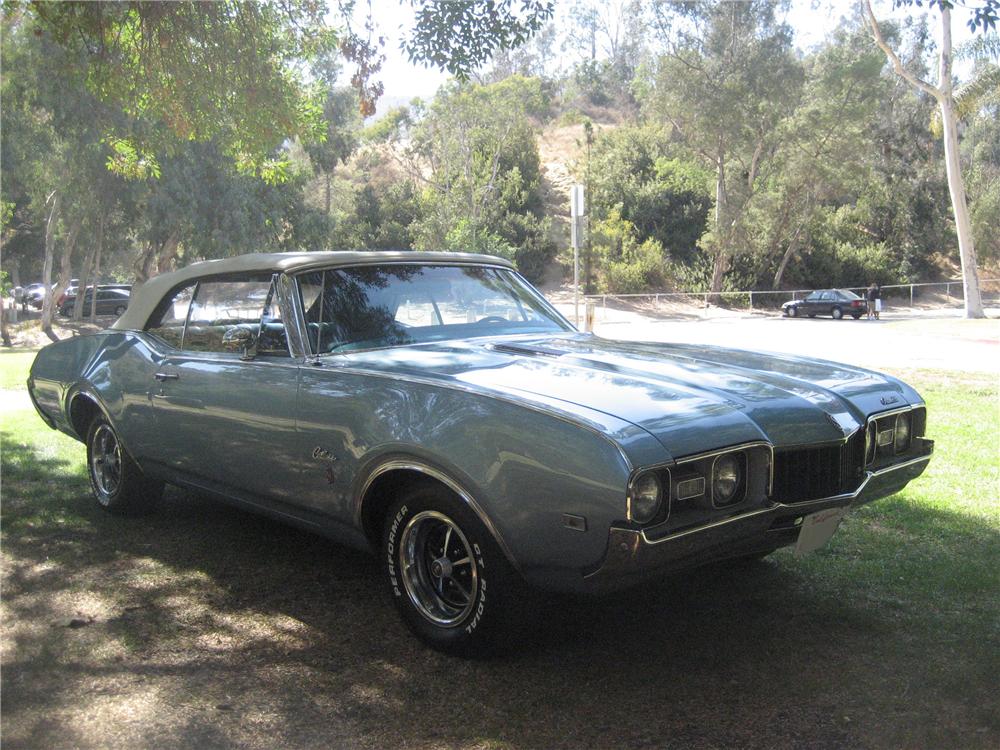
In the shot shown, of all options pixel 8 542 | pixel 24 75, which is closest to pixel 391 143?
pixel 24 75

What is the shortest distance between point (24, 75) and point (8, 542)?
57.8 ft

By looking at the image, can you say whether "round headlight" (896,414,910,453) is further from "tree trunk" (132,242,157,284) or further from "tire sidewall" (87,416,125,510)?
"tree trunk" (132,242,157,284)

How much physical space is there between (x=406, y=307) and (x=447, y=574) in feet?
4.75

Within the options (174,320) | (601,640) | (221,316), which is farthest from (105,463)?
(601,640)

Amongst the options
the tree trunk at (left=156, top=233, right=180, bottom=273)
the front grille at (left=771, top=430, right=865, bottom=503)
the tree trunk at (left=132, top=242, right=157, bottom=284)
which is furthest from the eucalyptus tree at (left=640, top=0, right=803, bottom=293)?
the front grille at (left=771, top=430, right=865, bottom=503)

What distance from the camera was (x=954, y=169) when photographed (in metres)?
28.0

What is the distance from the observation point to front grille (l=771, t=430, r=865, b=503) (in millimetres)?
3156

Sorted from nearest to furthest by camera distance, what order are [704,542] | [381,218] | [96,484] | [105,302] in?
[704,542]
[96,484]
[105,302]
[381,218]

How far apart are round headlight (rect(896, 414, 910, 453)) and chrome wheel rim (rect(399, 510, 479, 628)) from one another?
1872 mm

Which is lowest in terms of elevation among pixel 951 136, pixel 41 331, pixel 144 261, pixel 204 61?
pixel 41 331

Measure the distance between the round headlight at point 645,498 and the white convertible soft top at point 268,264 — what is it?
2.07 metres

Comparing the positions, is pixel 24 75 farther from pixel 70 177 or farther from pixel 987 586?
pixel 987 586

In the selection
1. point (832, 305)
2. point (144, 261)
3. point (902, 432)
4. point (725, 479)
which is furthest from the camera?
point (832, 305)

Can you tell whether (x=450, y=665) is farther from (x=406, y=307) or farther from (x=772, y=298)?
(x=772, y=298)
